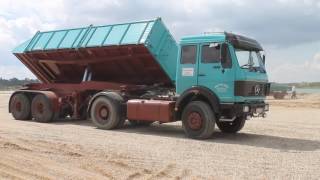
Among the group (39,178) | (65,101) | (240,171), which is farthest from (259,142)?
(65,101)

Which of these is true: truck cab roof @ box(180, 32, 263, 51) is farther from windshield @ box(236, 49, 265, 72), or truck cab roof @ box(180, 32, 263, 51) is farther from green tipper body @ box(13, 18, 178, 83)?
green tipper body @ box(13, 18, 178, 83)

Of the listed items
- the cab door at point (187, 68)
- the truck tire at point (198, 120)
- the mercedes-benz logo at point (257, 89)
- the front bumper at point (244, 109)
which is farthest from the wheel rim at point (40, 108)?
the mercedes-benz logo at point (257, 89)

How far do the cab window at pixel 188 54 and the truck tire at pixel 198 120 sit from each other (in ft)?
3.82

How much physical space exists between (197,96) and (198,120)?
0.69m

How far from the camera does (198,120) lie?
13852mm

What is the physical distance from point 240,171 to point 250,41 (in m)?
5.80

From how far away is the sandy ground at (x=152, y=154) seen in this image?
29.1ft

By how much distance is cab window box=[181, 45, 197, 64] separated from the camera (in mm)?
13977

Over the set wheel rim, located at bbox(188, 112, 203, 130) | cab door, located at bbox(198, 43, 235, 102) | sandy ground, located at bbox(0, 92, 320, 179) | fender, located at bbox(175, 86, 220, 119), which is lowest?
sandy ground, located at bbox(0, 92, 320, 179)

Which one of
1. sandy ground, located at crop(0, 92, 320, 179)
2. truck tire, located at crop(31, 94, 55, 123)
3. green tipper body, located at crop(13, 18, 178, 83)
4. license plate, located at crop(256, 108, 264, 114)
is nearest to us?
sandy ground, located at crop(0, 92, 320, 179)

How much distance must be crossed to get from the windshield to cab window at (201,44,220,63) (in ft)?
A: 1.82

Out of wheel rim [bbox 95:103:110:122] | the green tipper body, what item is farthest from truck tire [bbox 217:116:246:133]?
wheel rim [bbox 95:103:110:122]

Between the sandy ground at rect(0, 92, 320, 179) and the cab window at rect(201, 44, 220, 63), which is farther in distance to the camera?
the cab window at rect(201, 44, 220, 63)

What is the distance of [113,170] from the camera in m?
9.02
